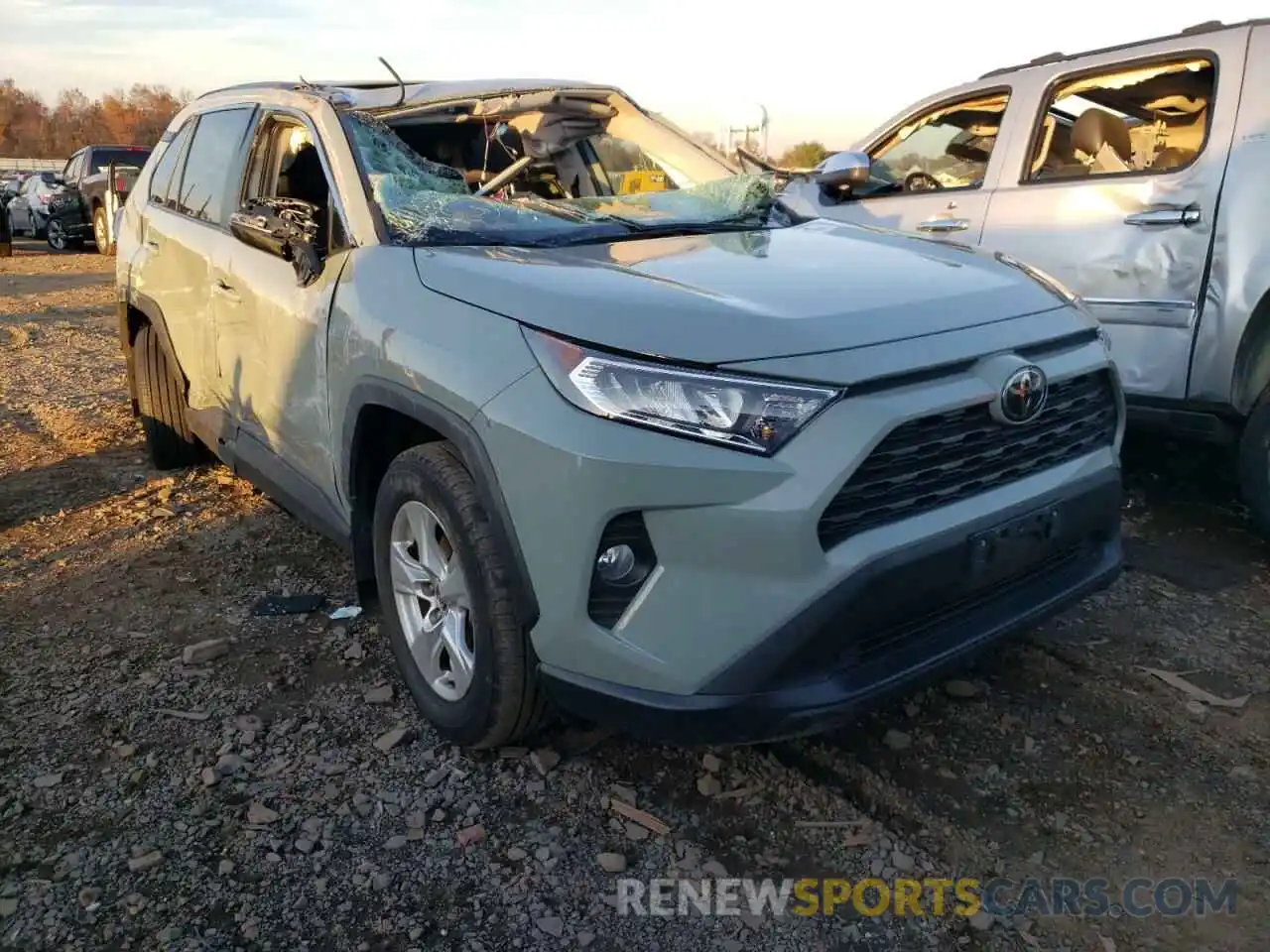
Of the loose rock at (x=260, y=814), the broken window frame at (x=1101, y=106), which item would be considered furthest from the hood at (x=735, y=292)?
the broken window frame at (x=1101, y=106)

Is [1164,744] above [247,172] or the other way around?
the other way around

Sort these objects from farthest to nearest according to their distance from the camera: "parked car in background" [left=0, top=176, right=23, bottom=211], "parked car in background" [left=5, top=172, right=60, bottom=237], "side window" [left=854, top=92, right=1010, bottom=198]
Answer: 1. "parked car in background" [left=5, top=172, right=60, bottom=237]
2. "parked car in background" [left=0, top=176, right=23, bottom=211]
3. "side window" [left=854, top=92, right=1010, bottom=198]

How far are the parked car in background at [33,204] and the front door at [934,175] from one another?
747 inches

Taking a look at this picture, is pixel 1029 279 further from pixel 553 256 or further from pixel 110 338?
pixel 110 338

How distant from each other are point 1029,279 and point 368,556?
6.75 feet

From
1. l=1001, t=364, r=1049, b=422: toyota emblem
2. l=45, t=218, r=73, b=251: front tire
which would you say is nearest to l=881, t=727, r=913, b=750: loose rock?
l=1001, t=364, r=1049, b=422: toyota emblem

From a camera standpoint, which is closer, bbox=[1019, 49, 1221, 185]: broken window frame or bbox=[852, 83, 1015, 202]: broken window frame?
bbox=[1019, 49, 1221, 185]: broken window frame

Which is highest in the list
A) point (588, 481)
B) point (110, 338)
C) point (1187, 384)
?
point (588, 481)

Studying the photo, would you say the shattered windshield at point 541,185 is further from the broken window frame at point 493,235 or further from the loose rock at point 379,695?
the loose rock at point 379,695

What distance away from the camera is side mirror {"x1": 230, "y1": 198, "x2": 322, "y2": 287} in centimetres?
313

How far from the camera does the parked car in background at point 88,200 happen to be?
17781 mm

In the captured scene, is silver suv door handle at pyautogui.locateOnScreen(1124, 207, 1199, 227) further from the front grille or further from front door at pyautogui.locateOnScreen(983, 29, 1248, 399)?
the front grille

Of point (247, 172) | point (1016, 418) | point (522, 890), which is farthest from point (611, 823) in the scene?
point (247, 172)

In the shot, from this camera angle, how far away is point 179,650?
3463mm
